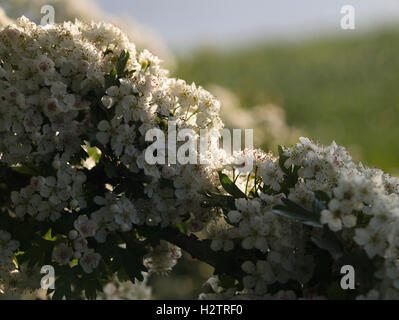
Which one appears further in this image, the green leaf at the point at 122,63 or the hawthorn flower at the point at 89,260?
the green leaf at the point at 122,63

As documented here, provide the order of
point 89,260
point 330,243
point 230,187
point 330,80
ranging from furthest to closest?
point 330,80 → point 230,187 → point 89,260 → point 330,243

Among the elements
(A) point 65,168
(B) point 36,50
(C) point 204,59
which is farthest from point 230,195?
(C) point 204,59

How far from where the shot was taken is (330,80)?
12.8 metres

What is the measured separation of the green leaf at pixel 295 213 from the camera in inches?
68.1

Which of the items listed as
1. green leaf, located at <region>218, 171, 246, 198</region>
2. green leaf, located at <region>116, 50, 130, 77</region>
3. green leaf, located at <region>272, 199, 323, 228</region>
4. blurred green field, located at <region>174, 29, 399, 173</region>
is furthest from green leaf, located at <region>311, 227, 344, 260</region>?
blurred green field, located at <region>174, 29, 399, 173</region>

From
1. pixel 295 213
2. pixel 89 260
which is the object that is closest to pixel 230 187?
pixel 295 213

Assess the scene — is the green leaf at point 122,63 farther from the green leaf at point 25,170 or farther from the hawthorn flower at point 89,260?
the hawthorn flower at point 89,260

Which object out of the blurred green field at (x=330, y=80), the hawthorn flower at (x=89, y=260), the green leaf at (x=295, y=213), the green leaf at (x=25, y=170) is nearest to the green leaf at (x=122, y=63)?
the green leaf at (x=25, y=170)

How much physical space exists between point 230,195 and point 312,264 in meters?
0.45

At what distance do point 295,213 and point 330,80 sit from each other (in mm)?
11574

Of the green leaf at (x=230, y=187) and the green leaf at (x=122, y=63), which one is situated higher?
the green leaf at (x=122, y=63)

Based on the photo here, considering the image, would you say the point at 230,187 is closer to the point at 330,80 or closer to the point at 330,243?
the point at 330,243

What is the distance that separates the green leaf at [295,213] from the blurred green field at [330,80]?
22.6ft

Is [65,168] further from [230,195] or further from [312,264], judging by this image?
[312,264]
